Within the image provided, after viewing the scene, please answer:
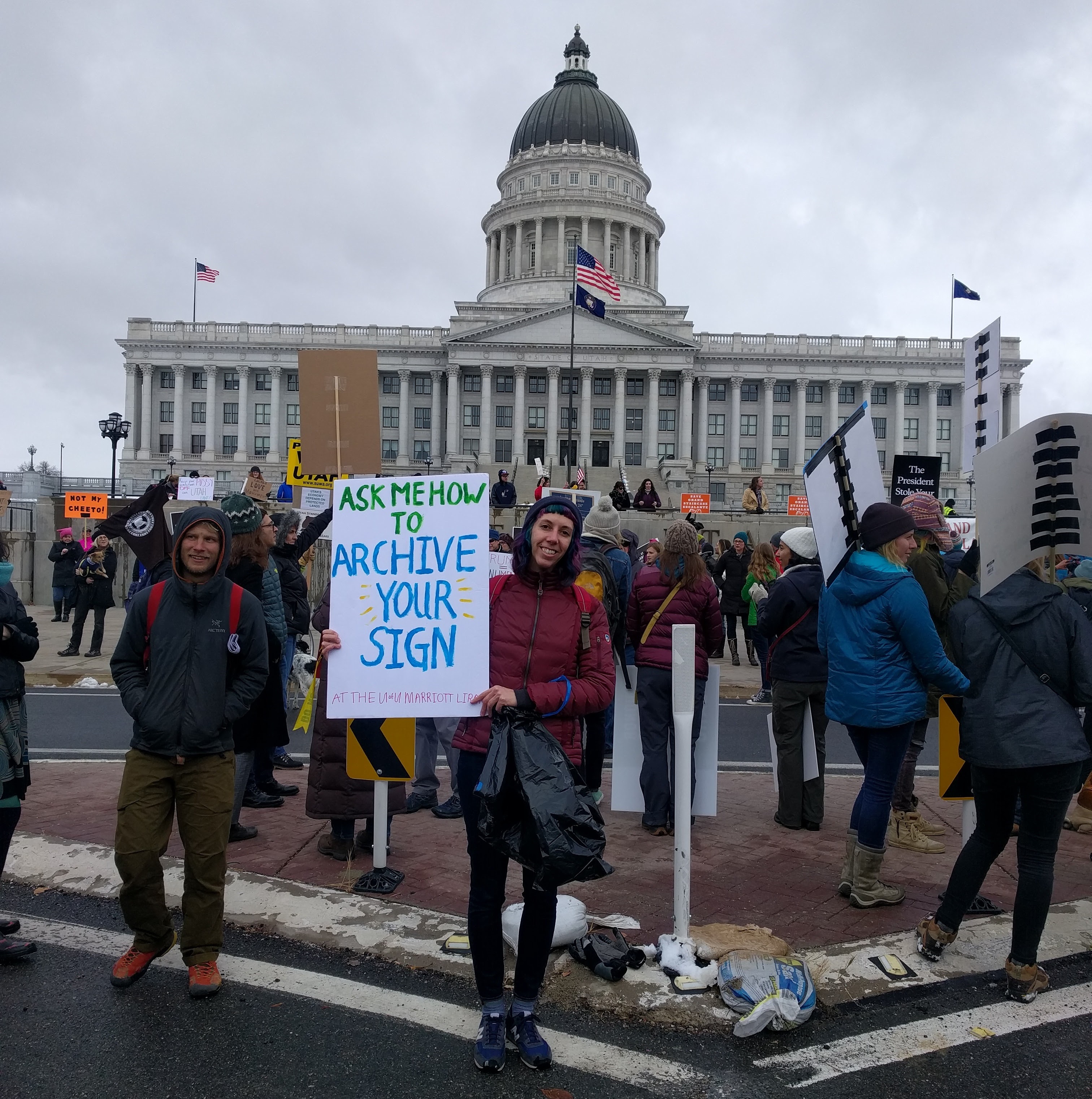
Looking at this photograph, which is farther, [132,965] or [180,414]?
[180,414]

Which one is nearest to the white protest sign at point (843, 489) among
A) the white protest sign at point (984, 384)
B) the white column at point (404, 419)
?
the white protest sign at point (984, 384)

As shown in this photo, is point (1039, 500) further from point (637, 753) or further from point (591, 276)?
point (591, 276)

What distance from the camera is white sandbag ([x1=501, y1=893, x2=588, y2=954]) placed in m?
4.06

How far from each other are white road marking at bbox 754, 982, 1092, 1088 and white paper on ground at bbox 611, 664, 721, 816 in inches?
81.2

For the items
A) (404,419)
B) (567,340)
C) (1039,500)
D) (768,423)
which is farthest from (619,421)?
(1039,500)

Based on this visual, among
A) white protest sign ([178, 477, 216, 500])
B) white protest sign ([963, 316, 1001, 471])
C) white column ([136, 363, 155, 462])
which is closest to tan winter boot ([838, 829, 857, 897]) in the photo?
white protest sign ([963, 316, 1001, 471])

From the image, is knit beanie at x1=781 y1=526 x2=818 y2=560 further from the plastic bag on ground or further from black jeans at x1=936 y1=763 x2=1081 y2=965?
the plastic bag on ground

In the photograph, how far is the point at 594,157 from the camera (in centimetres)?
8625

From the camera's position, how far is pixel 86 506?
74.5 feet

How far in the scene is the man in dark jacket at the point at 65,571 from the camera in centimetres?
1631

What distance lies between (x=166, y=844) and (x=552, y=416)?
73.4 m

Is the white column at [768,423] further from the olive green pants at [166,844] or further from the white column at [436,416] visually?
the olive green pants at [166,844]

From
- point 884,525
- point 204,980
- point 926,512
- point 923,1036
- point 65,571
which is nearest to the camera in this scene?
point 923,1036

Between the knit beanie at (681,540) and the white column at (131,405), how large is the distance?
272 ft
